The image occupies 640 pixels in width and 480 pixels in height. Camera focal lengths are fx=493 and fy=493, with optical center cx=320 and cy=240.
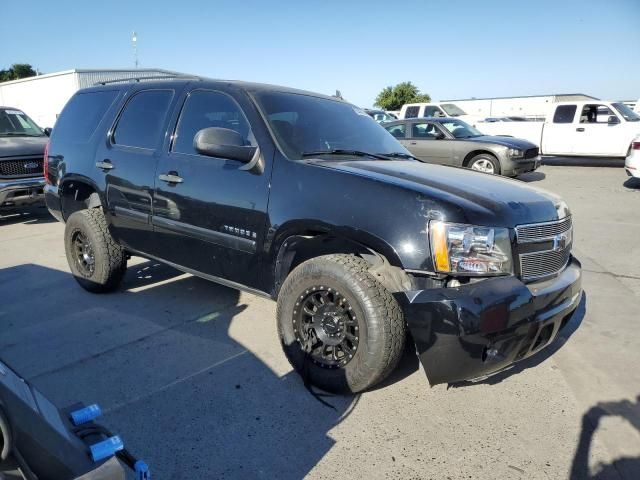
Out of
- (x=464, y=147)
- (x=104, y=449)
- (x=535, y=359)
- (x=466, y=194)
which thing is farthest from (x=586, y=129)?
(x=104, y=449)

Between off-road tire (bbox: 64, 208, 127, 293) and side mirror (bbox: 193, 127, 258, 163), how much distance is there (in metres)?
1.80

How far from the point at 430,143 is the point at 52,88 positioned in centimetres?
2422

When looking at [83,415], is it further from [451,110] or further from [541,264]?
[451,110]

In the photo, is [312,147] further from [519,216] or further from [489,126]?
[489,126]

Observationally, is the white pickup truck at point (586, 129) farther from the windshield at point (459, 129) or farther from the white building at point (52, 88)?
the white building at point (52, 88)

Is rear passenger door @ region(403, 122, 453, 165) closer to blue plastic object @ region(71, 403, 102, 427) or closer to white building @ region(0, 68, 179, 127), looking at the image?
blue plastic object @ region(71, 403, 102, 427)

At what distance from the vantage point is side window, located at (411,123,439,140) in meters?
12.5

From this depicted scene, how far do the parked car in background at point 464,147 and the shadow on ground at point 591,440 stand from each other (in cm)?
923

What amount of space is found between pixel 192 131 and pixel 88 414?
2475 millimetres

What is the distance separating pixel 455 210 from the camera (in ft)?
8.41

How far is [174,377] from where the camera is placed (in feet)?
10.6

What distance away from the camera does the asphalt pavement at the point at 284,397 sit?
96.6 inches

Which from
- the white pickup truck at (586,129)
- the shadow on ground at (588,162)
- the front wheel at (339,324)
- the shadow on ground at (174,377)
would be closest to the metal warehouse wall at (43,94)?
the white pickup truck at (586,129)

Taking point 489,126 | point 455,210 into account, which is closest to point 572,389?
point 455,210
